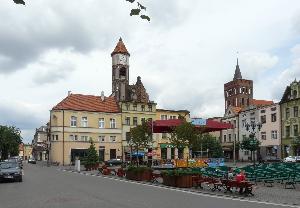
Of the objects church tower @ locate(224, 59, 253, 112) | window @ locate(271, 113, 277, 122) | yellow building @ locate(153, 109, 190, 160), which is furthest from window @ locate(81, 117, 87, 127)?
church tower @ locate(224, 59, 253, 112)

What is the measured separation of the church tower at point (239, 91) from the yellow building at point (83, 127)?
191ft

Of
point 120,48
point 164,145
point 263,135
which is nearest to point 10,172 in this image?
point 164,145

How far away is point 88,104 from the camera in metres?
81.3

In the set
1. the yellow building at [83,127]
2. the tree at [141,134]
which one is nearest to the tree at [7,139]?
the yellow building at [83,127]

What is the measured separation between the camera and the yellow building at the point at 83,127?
76.8 metres

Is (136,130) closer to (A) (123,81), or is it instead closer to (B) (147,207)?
(B) (147,207)

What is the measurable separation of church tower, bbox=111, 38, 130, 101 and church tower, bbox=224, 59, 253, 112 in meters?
51.5

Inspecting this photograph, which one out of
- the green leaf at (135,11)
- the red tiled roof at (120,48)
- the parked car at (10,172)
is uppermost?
the red tiled roof at (120,48)

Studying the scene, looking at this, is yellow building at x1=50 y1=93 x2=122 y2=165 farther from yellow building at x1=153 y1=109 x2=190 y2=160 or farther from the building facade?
the building facade

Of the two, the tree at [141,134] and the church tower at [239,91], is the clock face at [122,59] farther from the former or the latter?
the church tower at [239,91]

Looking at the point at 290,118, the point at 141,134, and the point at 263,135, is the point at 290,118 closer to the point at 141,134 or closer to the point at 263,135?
the point at 263,135

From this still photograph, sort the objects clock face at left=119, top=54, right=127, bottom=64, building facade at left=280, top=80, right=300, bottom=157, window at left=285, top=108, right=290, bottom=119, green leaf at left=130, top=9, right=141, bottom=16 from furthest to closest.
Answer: clock face at left=119, top=54, right=127, bottom=64, window at left=285, top=108, right=290, bottom=119, building facade at left=280, top=80, right=300, bottom=157, green leaf at left=130, top=9, right=141, bottom=16

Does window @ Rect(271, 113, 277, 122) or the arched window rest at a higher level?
the arched window

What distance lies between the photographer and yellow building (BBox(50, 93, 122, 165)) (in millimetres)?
76750
